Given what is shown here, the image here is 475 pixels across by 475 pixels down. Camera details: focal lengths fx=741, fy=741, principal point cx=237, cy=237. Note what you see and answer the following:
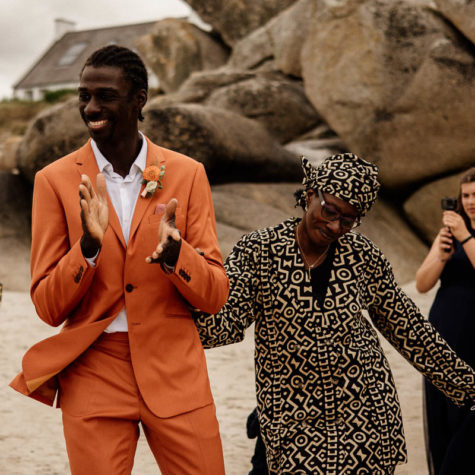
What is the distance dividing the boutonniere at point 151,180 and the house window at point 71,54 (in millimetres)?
36063

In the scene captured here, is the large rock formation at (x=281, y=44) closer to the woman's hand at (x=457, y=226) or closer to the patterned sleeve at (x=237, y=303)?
the woman's hand at (x=457, y=226)

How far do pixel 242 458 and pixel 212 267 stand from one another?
3.45 meters

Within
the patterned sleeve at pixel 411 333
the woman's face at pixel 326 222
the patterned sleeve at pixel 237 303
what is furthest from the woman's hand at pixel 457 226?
the patterned sleeve at pixel 237 303

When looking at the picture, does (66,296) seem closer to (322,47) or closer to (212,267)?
(212,267)

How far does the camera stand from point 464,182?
4414 millimetres

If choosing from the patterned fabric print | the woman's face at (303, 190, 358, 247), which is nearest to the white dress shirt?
the patterned fabric print

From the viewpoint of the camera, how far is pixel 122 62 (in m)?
2.37

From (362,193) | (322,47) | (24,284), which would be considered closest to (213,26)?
(322,47)

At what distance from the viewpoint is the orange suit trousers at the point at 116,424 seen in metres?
2.26

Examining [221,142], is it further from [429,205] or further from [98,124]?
[98,124]

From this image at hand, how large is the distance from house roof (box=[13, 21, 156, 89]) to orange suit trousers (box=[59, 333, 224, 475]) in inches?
1323

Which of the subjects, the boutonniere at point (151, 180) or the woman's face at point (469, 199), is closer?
the boutonniere at point (151, 180)

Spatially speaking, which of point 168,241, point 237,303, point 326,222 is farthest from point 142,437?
point 168,241

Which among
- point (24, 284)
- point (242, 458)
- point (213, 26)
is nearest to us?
point (242, 458)
